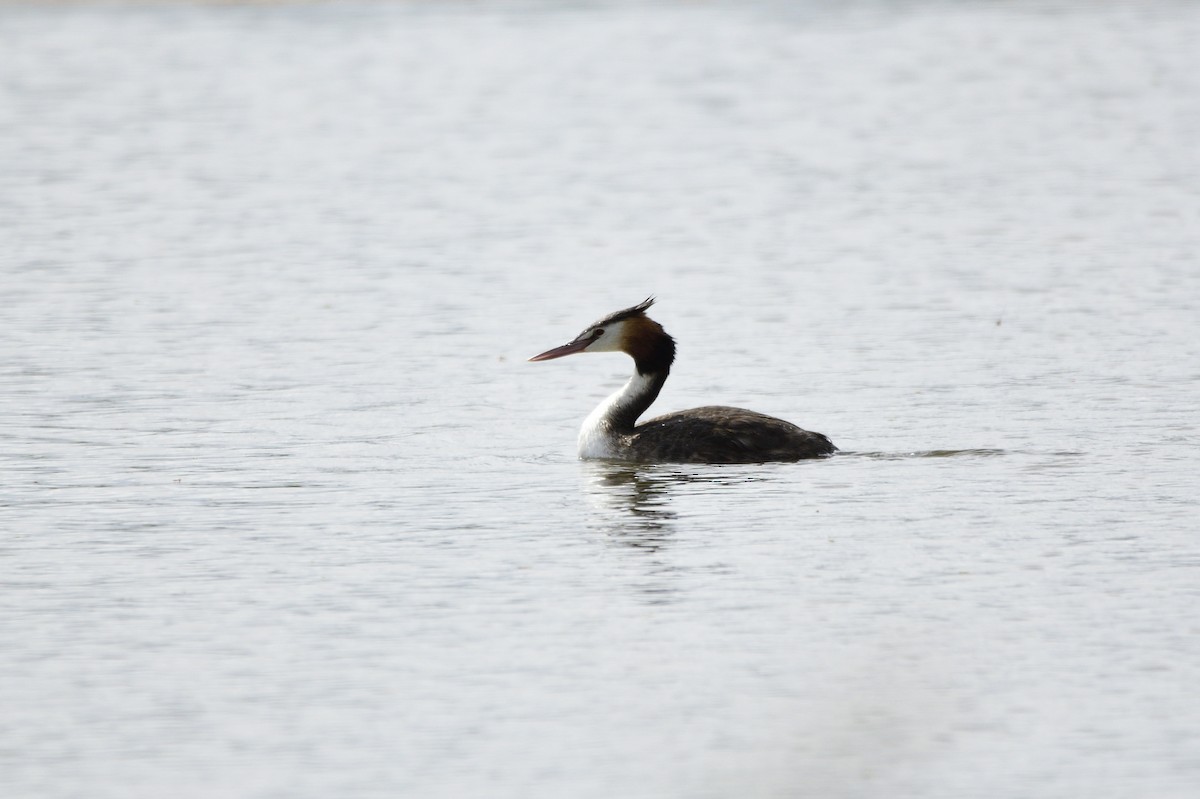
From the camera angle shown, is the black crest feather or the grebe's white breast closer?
the grebe's white breast

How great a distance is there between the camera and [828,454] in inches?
570

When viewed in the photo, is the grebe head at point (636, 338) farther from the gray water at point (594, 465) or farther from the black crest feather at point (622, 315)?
the gray water at point (594, 465)

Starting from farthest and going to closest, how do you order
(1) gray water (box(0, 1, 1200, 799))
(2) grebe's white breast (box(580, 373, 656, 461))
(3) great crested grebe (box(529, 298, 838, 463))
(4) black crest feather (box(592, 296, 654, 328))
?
1. (4) black crest feather (box(592, 296, 654, 328))
2. (2) grebe's white breast (box(580, 373, 656, 461))
3. (3) great crested grebe (box(529, 298, 838, 463))
4. (1) gray water (box(0, 1, 1200, 799))

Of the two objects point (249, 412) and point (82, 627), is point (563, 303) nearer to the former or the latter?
point (249, 412)

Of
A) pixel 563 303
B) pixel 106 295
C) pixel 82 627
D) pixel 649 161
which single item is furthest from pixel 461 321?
pixel 649 161

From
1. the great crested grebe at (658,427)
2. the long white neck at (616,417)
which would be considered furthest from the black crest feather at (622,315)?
the long white neck at (616,417)

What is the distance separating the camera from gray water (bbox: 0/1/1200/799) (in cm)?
895

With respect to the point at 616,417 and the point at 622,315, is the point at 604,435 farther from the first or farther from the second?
the point at 622,315

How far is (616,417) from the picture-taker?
15039mm

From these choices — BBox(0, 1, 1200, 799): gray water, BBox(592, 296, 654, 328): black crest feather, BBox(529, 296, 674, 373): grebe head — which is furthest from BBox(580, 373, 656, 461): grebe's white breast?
BBox(592, 296, 654, 328): black crest feather

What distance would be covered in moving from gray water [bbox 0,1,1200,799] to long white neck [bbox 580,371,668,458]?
0.21 metres

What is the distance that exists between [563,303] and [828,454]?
7.09m

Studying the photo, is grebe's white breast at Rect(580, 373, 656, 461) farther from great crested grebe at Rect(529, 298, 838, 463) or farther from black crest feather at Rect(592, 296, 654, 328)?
black crest feather at Rect(592, 296, 654, 328)

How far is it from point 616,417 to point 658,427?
377mm
